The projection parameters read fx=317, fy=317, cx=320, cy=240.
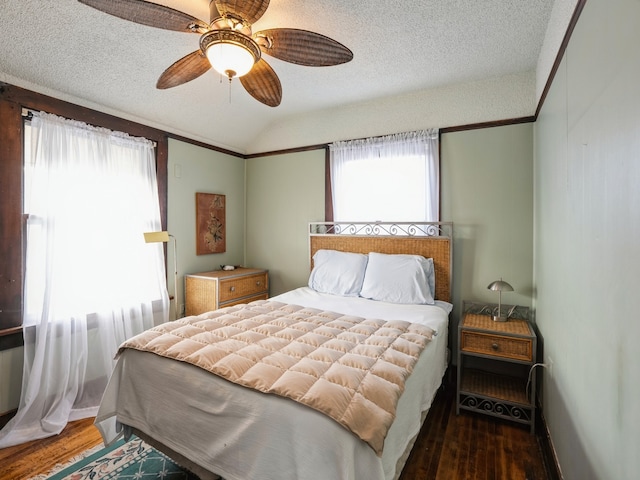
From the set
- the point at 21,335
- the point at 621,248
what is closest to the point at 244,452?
the point at 621,248

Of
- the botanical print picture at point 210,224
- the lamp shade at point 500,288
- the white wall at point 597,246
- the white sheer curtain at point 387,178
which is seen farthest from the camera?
the botanical print picture at point 210,224

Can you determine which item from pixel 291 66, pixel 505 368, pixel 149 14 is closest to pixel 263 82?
pixel 149 14

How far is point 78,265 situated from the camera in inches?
98.2

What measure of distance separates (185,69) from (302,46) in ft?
2.27

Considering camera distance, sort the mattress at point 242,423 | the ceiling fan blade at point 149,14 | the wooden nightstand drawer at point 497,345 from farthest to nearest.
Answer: the wooden nightstand drawer at point 497,345 < the ceiling fan blade at point 149,14 < the mattress at point 242,423

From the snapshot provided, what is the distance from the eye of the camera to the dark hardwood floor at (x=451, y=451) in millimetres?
1784

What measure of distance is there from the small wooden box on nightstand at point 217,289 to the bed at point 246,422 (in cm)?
102

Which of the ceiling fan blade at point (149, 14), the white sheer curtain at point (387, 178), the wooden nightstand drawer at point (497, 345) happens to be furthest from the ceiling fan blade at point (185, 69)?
the wooden nightstand drawer at point (497, 345)

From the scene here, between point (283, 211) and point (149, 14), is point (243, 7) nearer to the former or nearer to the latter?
point (149, 14)

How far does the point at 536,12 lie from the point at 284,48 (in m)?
1.54

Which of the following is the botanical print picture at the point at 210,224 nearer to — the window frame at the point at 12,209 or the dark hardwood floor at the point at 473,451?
the window frame at the point at 12,209

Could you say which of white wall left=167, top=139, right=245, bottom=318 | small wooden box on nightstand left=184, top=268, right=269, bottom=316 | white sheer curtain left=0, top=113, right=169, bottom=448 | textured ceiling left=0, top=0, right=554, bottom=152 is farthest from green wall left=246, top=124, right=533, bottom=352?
white sheer curtain left=0, top=113, right=169, bottom=448

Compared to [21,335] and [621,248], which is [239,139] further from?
[621,248]

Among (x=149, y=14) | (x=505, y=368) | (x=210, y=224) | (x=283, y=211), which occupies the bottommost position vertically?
(x=505, y=368)
